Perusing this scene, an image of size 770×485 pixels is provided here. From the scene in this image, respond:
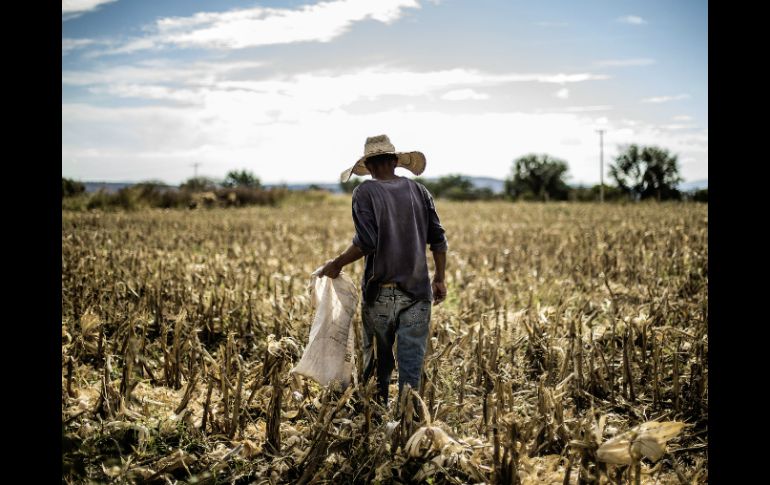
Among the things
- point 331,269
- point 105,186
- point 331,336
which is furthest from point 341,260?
point 105,186

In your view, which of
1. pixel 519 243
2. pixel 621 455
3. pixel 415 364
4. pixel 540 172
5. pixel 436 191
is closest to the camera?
pixel 621 455

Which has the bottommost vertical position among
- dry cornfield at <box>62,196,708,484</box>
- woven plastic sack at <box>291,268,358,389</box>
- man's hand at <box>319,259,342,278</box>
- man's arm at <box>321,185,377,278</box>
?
dry cornfield at <box>62,196,708,484</box>

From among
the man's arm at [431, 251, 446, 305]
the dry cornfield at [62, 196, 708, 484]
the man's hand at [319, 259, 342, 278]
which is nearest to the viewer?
the dry cornfield at [62, 196, 708, 484]

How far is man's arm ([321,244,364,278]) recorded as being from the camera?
3.15 meters

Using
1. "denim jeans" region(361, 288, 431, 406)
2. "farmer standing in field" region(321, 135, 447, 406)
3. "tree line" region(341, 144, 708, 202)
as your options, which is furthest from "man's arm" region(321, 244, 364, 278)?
"tree line" region(341, 144, 708, 202)

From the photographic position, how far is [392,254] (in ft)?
10.5

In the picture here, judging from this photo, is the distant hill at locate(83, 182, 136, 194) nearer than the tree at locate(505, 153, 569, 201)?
Yes

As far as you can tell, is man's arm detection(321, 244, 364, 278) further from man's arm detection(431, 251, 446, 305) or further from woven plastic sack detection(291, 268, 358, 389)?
man's arm detection(431, 251, 446, 305)

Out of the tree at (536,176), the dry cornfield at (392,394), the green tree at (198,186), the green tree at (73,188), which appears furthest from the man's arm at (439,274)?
the tree at (536,176)

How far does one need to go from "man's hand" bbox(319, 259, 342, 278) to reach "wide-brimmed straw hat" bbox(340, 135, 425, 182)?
A: 1.74 ft
